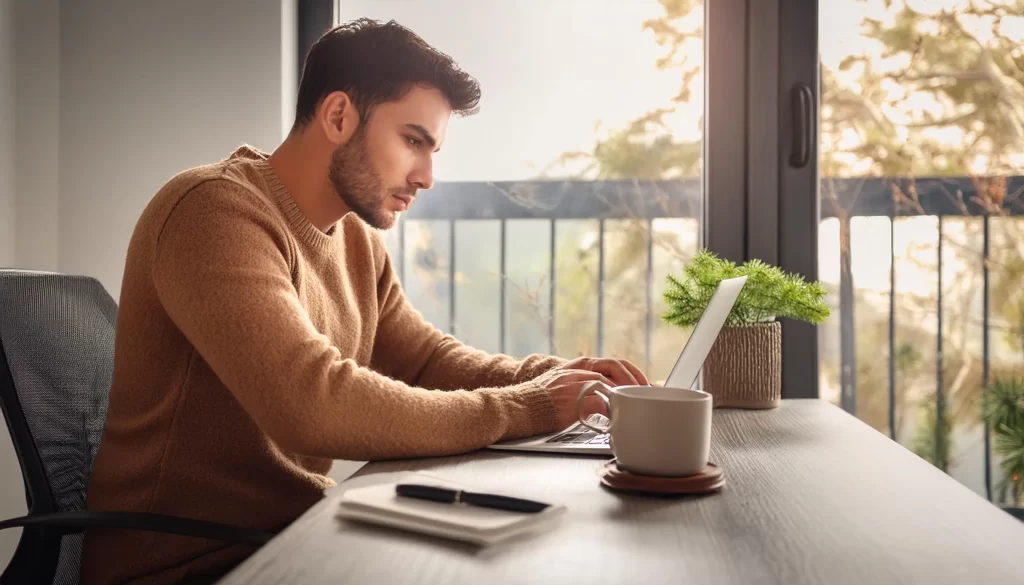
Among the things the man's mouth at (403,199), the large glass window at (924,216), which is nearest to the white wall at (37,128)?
the man's mouth at (403,199)

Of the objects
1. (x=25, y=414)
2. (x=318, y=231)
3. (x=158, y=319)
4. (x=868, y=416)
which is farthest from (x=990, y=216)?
(x=25, y=414)

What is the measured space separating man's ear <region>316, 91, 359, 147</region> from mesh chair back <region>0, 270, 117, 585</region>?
439 mm

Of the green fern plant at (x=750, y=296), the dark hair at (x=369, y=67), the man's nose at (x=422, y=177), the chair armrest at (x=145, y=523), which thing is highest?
the dark hair at (x=369, y=67)

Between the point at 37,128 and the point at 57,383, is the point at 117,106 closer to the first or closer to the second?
the point at 37,128

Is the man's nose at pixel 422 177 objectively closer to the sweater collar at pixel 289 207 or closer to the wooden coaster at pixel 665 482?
the sweater collar at pixel 289 207

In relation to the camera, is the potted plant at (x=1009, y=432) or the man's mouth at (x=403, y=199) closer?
the man's mouth at (x=403, y=199)

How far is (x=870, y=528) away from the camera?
733 mm

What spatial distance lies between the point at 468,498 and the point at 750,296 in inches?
34.7

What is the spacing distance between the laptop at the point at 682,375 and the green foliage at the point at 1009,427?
1.15m

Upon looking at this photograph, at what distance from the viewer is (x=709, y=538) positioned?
2.32ft

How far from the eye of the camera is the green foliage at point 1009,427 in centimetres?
199

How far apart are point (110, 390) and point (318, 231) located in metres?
0.40

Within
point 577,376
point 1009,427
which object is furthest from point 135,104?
point 1009,427

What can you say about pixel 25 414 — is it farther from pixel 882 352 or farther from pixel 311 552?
pixel 882 352
